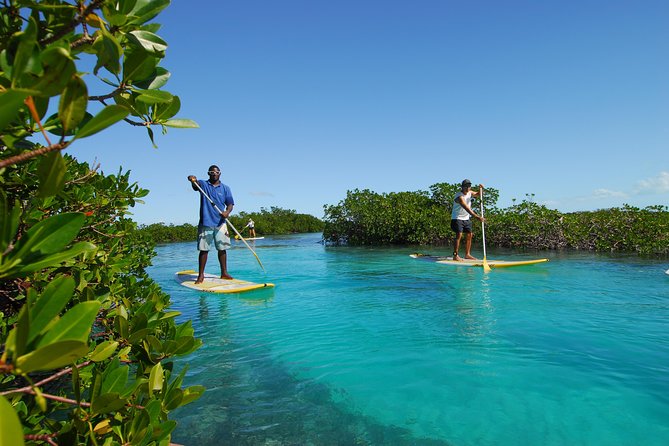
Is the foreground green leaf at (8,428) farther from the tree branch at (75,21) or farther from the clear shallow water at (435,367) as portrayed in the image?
the clear shallow water at (435,367)

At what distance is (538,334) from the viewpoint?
15.1 ft

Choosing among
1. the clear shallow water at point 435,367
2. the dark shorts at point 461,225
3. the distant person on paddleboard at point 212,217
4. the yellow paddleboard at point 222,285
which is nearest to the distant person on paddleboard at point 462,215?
the dark shorts at point 461,225

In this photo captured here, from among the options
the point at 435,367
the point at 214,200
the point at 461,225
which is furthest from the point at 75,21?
the point at 461,225

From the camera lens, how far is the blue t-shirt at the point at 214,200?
861cm

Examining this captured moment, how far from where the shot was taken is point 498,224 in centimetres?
1683

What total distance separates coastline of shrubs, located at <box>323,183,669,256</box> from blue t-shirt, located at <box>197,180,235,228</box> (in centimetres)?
1207

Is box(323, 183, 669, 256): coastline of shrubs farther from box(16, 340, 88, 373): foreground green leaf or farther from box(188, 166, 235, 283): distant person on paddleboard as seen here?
box(16, 340, 88, 373): foreground green leaf

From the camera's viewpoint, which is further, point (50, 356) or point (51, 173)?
point (51, 173)

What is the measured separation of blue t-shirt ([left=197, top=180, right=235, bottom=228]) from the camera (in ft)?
28.2

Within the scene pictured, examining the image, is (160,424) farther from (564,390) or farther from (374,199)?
(374,199)

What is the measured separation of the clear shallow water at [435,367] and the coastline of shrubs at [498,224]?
7515 millimetres

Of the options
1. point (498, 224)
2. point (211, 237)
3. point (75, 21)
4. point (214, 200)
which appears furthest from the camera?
point (498, 224)

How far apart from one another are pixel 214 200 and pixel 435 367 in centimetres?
634

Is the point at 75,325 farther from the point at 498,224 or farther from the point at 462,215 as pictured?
the point at 498,224
